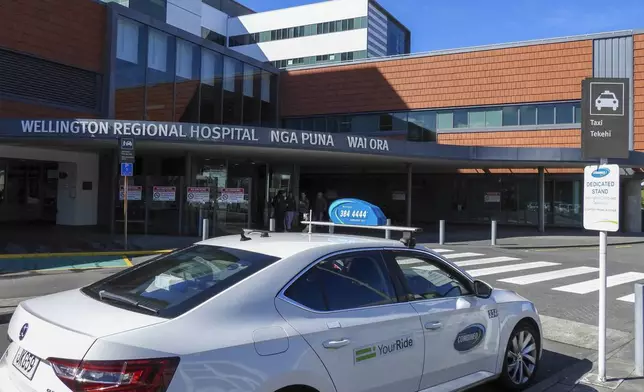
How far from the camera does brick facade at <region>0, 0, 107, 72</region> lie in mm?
18688

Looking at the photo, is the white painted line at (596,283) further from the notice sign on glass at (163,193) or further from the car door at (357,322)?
the notice sign on glass at (163,193)

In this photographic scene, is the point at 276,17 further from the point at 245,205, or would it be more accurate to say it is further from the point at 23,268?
the point at 23,268

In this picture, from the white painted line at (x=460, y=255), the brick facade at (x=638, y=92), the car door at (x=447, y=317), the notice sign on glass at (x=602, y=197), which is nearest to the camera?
the car door at (x=447, y=317)

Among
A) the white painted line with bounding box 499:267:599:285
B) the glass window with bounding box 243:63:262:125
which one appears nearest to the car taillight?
the white painted line with bounding box 499:267:599:285

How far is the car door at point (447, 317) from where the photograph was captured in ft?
12.8

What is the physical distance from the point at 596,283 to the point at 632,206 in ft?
59.6

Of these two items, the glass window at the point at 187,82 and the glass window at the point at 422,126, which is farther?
the glass window at the point at 422,126

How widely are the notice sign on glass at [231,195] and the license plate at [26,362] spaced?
54.6ft

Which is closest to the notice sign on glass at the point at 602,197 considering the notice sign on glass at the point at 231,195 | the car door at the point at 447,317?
the car door at the point at 447,317

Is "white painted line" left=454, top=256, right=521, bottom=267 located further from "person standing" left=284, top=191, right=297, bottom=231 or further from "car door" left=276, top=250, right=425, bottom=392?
"car door" left=276, top=250, right=425, bottom=392

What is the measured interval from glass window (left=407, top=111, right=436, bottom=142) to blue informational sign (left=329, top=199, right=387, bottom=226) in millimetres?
20744

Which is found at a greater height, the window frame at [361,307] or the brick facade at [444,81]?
the brick facade at [444,81]

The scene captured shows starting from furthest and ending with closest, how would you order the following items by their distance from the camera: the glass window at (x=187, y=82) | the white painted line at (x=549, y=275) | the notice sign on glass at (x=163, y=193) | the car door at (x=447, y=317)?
the glass window at (x=187, y=82)
the notice sign on glass at (x=163, y=193)
the white painted line at (x=549, y=275)
the car door at (x=447, y=317)

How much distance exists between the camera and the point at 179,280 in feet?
11.3
